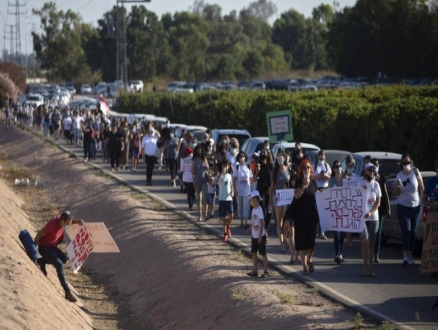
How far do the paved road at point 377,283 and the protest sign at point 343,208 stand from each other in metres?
0.79

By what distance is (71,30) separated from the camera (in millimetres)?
150250

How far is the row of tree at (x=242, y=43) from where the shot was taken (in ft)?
266

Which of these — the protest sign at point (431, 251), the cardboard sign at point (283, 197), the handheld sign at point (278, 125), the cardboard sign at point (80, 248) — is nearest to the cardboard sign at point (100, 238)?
Result: the cardboard sign at point (80, 248)

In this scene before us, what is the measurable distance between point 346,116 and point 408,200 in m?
15.4

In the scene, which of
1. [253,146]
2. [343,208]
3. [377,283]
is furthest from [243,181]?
[253,146]

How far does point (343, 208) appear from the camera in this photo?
54.6 feet

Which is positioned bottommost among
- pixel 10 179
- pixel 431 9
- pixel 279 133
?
pixel 10 179

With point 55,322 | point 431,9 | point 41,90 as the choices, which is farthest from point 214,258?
point 41,90

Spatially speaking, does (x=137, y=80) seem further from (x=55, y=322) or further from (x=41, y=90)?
(x=55, y=322)

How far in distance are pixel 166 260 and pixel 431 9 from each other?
64.8 meters

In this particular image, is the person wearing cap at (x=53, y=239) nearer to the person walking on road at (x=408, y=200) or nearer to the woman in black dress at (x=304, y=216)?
the woman in black dress at (x=304, y=216)

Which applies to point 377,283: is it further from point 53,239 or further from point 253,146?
point 253,146

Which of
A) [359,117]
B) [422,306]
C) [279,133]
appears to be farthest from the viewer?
[359,117]

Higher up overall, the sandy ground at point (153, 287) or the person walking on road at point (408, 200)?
the person walking on road at point (408, 200)
